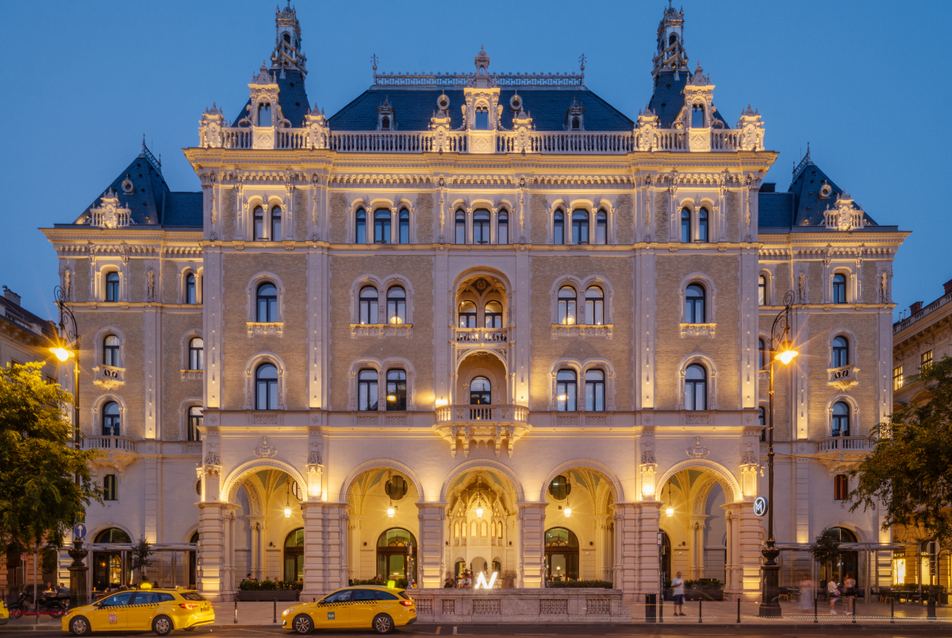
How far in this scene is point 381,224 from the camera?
48719 millimetres

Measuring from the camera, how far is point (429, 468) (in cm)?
4638

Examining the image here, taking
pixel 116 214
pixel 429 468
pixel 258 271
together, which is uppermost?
pixel 116 214

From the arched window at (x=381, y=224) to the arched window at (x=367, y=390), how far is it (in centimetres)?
675

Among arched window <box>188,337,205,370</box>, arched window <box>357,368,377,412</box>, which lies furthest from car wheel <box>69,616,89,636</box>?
arched window <box>188,337,205,370</box>

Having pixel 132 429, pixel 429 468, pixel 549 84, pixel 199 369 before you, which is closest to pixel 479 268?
pixel 429 468

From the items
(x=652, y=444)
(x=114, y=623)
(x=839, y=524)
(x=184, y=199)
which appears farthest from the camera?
(x=184, y=199)

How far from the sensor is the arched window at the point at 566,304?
157 ft

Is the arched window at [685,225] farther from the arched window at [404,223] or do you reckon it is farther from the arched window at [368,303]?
the arched window at [368,303]

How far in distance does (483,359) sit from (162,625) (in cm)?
2261

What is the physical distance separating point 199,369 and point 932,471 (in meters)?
37.6

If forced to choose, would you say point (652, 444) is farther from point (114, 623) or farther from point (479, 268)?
point (114, 623)

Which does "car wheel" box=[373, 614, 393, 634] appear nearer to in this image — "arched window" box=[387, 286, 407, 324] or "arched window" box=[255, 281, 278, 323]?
"arched window" box=[387, 286, 407, 324]

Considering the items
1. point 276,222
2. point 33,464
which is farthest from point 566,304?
point 33,464

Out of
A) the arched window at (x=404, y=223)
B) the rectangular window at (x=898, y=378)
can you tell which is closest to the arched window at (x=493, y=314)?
the arched window at (x=404, y=223)
